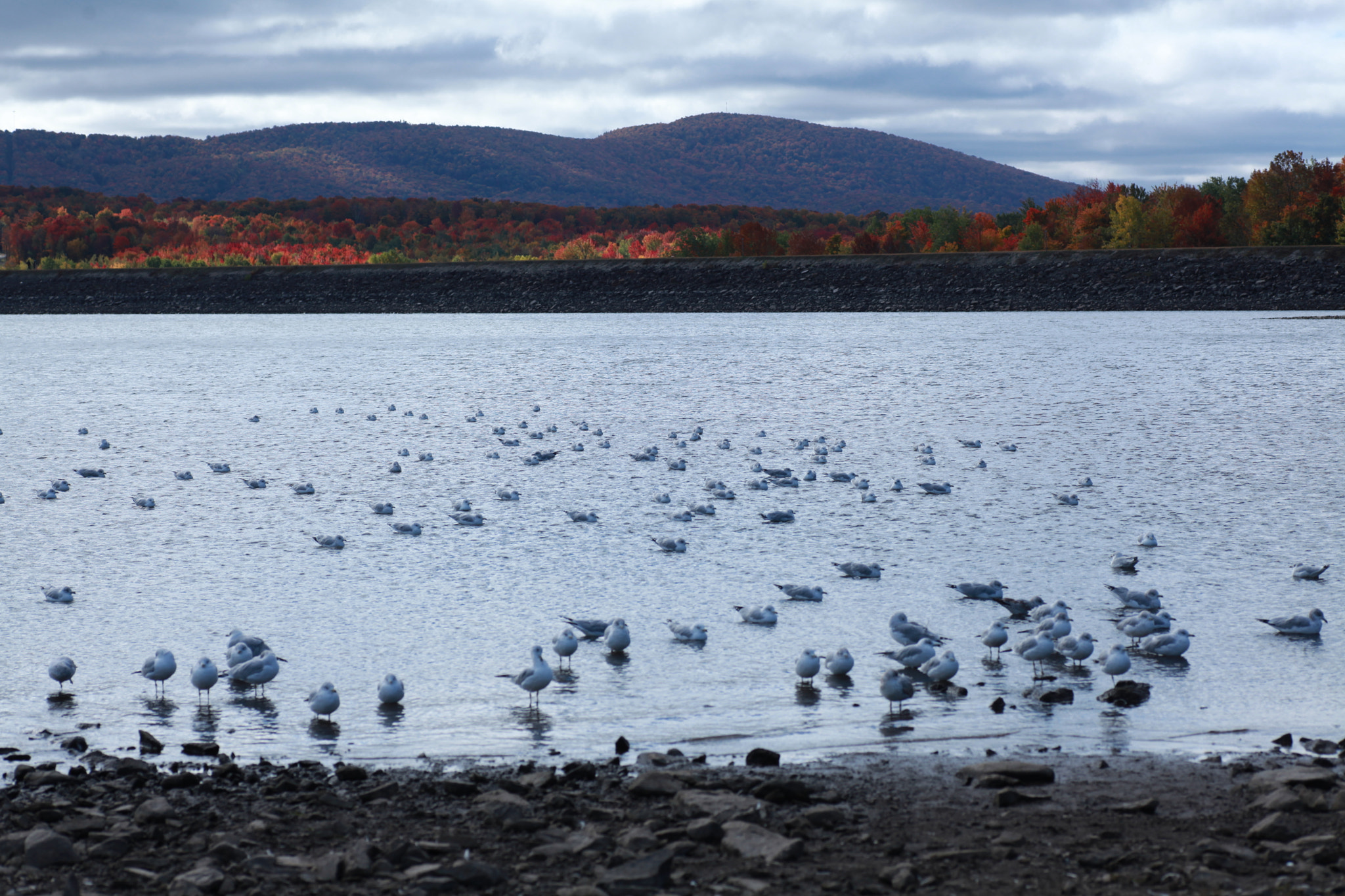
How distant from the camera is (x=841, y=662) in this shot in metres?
9.53

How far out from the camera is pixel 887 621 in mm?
11266

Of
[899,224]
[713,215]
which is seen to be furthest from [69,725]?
[713,215]

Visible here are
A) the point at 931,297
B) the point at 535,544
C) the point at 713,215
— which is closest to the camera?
the point at 535,544

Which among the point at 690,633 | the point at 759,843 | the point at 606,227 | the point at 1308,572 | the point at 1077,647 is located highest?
the point at 606,227

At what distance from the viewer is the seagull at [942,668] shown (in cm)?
927

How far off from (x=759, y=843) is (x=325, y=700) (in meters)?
3.54

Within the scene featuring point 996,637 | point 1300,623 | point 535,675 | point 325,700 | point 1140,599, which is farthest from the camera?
point 1140,599

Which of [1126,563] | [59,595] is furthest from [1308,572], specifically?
[59,595]

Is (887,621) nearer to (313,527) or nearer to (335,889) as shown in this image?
(335,889)

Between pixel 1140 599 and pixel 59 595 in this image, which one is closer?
pixel 1140 599

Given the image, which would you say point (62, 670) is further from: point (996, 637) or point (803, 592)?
point (996, 637)

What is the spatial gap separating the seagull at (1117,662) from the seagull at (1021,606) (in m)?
1.92

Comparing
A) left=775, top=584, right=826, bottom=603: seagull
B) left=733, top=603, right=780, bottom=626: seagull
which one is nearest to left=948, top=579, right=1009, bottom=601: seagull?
left=775, top=584, right=826, bottom=603: seagull

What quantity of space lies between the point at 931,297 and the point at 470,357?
1500 inches
